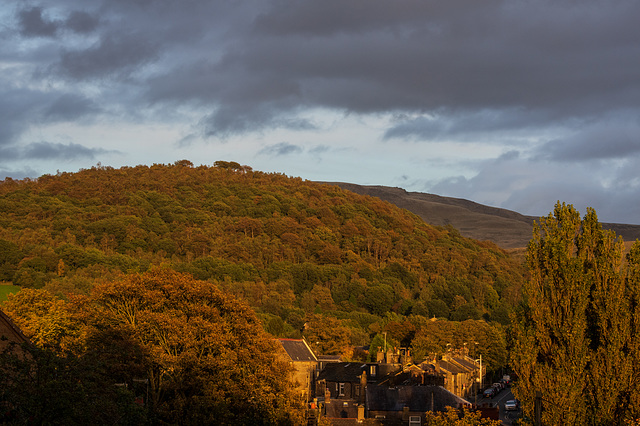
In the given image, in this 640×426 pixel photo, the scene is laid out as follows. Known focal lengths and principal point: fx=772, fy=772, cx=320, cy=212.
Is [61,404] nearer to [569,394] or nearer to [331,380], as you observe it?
[569,394]

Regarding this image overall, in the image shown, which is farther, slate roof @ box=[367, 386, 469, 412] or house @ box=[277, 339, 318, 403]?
house @ box=[277, 339, 318, 403]

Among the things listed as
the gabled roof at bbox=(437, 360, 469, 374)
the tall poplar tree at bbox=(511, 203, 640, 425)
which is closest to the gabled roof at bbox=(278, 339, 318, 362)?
the gabled roof at bbox=(437, 360, 469, 374)

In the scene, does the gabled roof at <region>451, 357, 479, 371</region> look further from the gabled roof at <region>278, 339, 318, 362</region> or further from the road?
the gabled roof at <region>278, 339, 318, 362</region>

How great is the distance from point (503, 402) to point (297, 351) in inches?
1044

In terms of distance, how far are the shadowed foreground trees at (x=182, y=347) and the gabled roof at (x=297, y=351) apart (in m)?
32.4

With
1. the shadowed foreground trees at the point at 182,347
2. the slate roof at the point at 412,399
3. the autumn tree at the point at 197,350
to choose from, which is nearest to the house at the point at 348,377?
the slate roof at the point at 412,399

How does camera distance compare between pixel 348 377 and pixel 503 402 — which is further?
pixel 503 402

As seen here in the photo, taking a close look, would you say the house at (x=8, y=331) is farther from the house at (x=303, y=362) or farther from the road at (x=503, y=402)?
the house at (x=303, y=362)

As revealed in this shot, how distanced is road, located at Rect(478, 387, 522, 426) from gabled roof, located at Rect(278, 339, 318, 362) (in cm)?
2104

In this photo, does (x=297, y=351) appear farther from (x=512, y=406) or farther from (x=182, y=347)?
(x=182, y=347)

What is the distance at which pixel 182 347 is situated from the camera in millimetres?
54750

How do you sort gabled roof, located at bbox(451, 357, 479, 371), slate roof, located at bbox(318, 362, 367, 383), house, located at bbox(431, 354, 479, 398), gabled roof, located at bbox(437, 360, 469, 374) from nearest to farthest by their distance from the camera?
house, located at bbox(431, 354, 479, 398)
slate roof, located at bbox(318, 362, 367, 383)
gabled roof, located at bbox(437, 360, 469, 374)
gabled roof, located at bbox(451, 357, 479, 371)

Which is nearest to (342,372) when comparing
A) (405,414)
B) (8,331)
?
(405,414)

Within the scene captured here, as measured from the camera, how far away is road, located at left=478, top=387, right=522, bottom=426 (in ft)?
252
